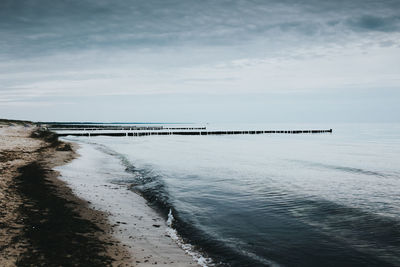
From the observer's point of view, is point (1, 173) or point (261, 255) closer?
point (261, 255)

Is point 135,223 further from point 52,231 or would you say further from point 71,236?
point 52,231

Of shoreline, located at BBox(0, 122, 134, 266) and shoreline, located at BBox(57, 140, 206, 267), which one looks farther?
shoreline, located at BBox(57, 140, 206, 267)

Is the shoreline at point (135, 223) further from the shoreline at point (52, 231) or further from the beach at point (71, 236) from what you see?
the shoreline at point (52, 231)

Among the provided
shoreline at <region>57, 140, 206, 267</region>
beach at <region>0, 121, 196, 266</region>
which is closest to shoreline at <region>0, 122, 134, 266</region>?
beach at <region>0, 121, 196, 266</region>

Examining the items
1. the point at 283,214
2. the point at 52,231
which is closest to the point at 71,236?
the point at 52,231

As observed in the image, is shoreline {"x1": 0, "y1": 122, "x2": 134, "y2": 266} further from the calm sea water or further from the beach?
the calm sea water

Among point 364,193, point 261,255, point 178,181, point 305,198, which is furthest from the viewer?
point 178,181

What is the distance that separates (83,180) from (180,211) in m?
Answer: 6.86

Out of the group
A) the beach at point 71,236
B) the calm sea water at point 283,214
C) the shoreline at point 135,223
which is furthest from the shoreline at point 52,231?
the calm sea water at point 283,214

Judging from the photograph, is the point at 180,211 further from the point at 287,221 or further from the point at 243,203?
the point at 287,221

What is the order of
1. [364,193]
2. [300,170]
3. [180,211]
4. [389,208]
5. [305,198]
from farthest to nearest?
1. [300,170]
2. [364,193]
3. [305,198]
4. [389,208]
5. [180,211]

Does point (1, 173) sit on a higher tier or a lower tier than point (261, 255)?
higher

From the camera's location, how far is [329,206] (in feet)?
40.4

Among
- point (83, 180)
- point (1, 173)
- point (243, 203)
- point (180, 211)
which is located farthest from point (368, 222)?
point (1, 173)
